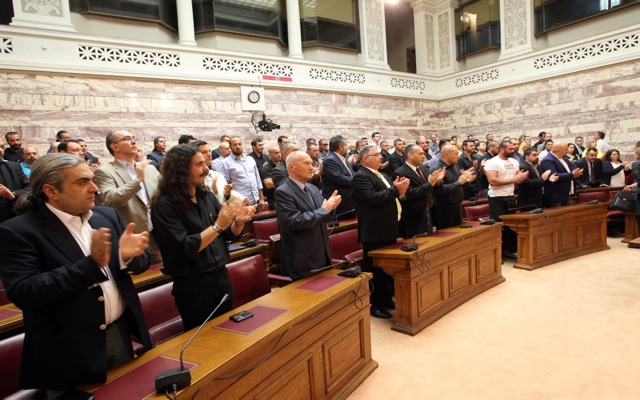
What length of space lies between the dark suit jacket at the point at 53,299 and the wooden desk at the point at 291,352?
11 cm

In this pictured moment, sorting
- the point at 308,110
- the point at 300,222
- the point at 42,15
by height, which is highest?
the point at 42,15

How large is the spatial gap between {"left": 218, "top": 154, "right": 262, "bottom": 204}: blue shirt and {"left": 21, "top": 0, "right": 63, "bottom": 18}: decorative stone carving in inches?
151

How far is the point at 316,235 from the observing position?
8.48 feet

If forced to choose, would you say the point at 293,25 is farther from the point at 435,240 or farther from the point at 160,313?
the point at 160,313

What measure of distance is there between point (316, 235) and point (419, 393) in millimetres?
1127

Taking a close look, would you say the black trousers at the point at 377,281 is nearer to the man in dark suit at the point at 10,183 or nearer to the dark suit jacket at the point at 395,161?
the dark suit jacket at the point at 395,161

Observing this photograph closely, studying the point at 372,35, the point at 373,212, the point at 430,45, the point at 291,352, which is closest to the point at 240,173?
the point at 373,212

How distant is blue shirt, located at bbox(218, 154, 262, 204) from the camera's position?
4703 mm

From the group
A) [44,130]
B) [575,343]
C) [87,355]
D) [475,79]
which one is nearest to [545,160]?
[575,343]

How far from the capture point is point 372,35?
32.7ft

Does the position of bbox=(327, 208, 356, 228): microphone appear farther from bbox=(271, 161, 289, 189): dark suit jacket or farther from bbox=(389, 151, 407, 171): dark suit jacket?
bbox=(389, 151, 407, 171): dark suit jacket

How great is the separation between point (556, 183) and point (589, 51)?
195 inches

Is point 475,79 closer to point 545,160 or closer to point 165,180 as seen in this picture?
point 545,160

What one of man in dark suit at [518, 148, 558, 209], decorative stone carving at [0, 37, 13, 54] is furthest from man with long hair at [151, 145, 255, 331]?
decorative stone carving at [0, 37, 13, 54]
